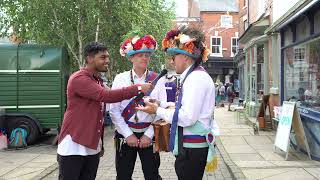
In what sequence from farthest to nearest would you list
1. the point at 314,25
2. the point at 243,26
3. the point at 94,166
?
the point at 243,26 → the point at 314,25 → the point at 94,166

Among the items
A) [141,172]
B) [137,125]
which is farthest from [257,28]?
[137,125]

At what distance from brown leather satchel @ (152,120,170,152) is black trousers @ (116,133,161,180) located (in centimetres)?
44

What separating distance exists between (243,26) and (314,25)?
22015 mm

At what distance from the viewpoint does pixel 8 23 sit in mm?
13539

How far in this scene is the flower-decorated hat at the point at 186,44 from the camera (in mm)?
3867

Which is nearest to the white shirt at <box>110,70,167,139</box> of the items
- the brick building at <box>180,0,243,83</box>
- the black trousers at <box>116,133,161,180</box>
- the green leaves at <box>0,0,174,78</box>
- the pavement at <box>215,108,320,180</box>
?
the black trousers at <box>116,133,161,180</box>

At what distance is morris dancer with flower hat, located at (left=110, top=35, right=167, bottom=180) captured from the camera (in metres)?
4.47

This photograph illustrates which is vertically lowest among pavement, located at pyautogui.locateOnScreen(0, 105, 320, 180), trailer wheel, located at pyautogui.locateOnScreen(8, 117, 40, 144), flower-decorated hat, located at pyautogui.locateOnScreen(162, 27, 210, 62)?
pavement, located at pyautogui.locateOnScreen(0, 105, 320, 180)

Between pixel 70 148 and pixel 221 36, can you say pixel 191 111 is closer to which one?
pixel 70 148

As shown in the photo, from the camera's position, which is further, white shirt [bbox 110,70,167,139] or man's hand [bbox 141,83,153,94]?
white shirt [bbox 110,70,167,139]

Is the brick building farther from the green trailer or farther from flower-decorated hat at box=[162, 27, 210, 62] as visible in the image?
flower-decorated hat at box=[162, 27, 210, 62]

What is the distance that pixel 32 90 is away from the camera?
38.3 feet

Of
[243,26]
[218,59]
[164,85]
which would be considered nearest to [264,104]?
[164,85]

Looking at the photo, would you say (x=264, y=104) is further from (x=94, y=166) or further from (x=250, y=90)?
(x=94, y=166)
